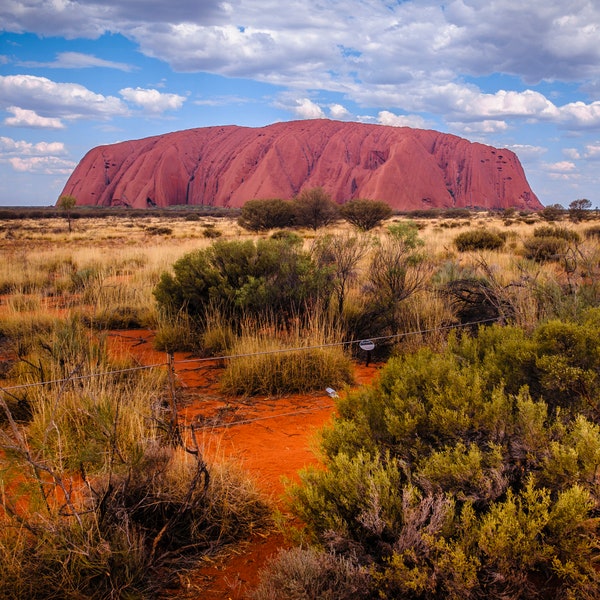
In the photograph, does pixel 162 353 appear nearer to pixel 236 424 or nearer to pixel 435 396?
pixel 236 424

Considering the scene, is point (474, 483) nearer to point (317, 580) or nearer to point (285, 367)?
point (317, 580)

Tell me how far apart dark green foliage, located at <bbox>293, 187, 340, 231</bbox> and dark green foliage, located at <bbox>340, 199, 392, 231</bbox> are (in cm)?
88

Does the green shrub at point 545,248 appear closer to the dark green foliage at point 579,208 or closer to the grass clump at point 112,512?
the grass clump at point 112,512

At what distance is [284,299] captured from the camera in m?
7.25

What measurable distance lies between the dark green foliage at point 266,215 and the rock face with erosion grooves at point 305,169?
54.5 meters

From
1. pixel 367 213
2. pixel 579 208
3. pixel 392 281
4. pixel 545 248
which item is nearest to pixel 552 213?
pixel 579 208

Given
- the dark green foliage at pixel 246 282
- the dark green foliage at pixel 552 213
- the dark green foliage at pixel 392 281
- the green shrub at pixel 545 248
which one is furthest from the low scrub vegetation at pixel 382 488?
the dark green foliage at pixel 552 213

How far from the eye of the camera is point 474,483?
2.20 metres

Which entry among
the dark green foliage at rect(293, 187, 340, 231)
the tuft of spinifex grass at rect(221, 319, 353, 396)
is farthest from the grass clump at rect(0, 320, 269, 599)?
the dark green foliage at rect(293, 187, 340, 231)

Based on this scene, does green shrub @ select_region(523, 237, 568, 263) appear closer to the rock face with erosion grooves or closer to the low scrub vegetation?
the low scrub vegetation

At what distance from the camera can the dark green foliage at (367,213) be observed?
2912 cm

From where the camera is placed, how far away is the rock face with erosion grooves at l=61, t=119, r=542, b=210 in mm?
86562

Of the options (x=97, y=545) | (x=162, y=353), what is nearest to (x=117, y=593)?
(x=97, y=545)

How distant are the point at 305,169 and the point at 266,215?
64823mm
